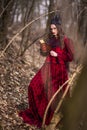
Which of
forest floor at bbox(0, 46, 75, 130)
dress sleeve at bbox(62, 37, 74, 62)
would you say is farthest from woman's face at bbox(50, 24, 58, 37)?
forest floor at bbox(0, 46, 75, 130)

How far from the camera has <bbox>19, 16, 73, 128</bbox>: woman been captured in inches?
196

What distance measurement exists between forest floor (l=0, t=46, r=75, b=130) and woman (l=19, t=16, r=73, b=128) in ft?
0.85

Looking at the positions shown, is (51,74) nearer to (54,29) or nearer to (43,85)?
(43,85)

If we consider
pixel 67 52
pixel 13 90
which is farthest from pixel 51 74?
pixel 13 90

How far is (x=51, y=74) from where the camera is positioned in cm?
541

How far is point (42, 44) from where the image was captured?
4711 millimetres

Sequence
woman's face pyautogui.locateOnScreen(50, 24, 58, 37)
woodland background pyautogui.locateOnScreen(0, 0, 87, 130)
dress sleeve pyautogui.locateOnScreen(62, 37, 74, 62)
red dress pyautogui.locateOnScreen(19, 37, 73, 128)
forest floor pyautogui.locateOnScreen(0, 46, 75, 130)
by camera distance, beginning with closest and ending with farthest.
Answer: woodland background pyautogui.locateOnScreen(0, 0, 87, 130) < woman's face pyautogui.locateOnScreen(50, 24, 58, 37) < dress sleeve pyautogui.locateOnScreen(62, 37, 74, 62) < red dress pyautogui.locateOnScreen(19, 37, 73, 128) < forest floor pyautogui.locateOnScreen(0, 46, 75, 130)

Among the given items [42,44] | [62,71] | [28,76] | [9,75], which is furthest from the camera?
[28,76]

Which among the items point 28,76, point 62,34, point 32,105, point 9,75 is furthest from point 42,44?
point 28,76

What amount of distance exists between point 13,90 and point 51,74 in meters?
2.61

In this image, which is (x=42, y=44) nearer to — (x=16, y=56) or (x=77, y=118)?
(x=77, y=118)

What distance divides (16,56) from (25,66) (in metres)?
0.49

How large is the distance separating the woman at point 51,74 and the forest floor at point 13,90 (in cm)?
26

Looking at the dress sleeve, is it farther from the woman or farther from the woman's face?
the woman's face
